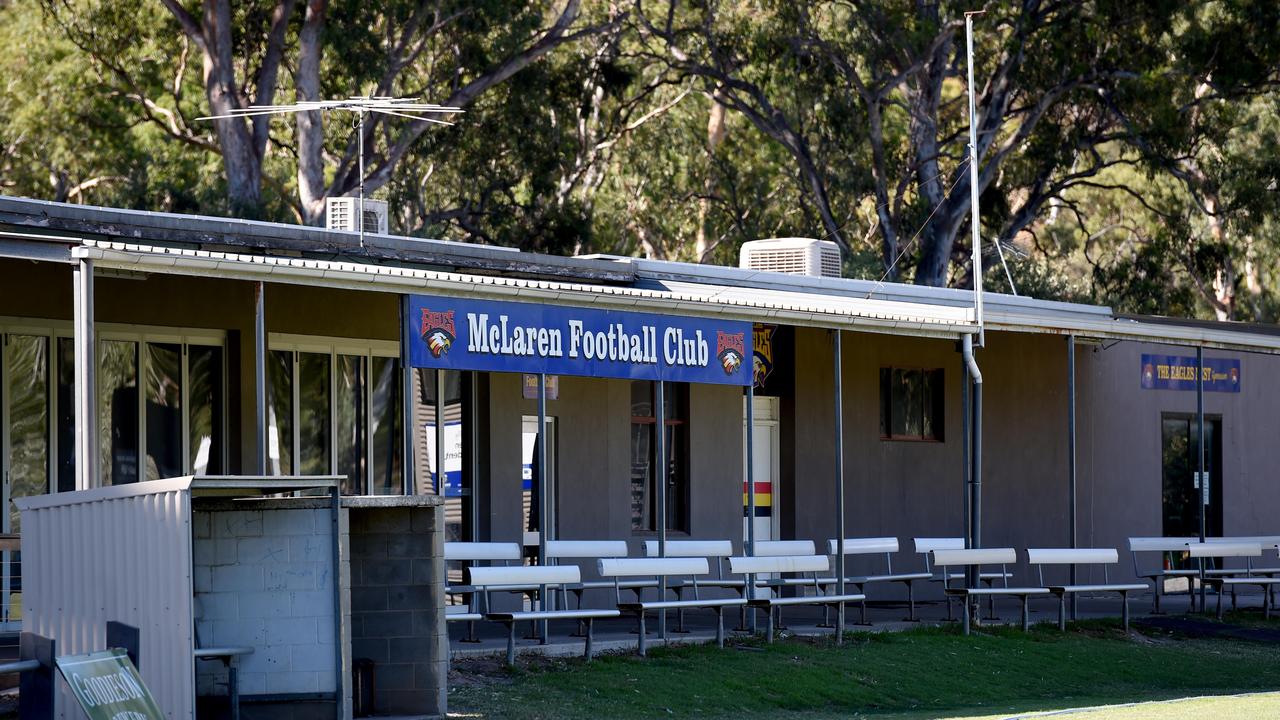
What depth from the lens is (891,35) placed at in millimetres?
30969

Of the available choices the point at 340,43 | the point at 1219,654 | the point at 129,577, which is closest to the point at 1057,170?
the point at 340,43

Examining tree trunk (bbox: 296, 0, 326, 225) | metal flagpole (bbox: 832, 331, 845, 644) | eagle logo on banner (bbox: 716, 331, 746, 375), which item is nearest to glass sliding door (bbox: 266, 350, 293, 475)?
eagle logo on banner (bbox: 716, 331, 746, 375)

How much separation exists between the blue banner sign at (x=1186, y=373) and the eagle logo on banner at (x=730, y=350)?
9.14m

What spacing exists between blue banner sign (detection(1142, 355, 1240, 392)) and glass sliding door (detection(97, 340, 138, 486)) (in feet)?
44.0

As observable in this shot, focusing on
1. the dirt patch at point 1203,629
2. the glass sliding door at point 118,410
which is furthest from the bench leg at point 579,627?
the dirt patch at point 1203,629

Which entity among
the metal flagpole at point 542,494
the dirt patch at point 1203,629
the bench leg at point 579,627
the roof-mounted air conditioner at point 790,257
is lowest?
the dirt patch at point 1203,629

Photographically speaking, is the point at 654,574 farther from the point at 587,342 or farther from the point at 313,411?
the point at 313,411

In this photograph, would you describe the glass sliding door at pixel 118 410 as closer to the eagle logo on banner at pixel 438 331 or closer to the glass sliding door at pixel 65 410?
the glass sliding door at pixel 65 410

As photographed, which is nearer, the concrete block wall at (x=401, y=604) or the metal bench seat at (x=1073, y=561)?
the concrete block wall at (x=401, y=604)

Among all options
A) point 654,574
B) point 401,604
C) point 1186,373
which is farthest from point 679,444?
point 1186,373

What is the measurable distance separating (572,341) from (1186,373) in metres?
12.0

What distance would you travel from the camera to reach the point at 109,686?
930 cm

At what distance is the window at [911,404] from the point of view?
2123cm

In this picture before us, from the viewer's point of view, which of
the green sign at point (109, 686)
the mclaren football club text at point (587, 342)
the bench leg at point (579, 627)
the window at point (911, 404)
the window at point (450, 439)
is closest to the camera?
the green sign at point (109, 686)
